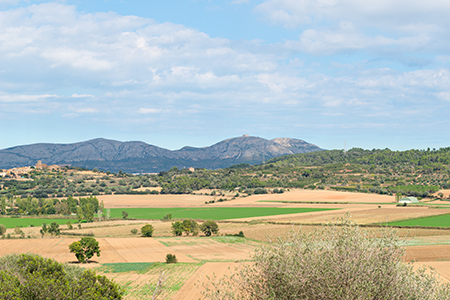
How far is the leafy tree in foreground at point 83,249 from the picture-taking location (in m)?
55.5

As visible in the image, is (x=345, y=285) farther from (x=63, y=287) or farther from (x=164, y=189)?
(x=164, y=189)

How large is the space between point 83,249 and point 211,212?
220 feet

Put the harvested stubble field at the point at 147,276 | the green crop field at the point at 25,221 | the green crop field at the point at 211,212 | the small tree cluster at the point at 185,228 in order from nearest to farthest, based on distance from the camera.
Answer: the harvested stubble field at the point at 147,276, the small tree cluster at the point at 185,228, the green crop field at the point at 25,221, the green crop field at the point at 211,212

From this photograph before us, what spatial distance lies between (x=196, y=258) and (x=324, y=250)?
43.1 meters

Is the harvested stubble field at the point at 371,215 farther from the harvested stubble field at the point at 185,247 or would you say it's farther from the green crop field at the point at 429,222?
the green crop field at the point at 429,222

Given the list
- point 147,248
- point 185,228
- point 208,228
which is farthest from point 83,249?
point 208,228

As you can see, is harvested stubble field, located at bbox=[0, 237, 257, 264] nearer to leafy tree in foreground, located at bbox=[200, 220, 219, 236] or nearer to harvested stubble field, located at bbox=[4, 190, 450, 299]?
harvested stubble field, located at bbox=[4, 190, 450, 299]

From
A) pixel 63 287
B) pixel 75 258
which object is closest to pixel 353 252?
pixel 63 287

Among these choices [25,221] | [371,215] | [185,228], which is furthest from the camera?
[25,221]

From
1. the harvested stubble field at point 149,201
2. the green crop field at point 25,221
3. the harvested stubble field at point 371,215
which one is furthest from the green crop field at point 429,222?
the green crop field at point 25,221

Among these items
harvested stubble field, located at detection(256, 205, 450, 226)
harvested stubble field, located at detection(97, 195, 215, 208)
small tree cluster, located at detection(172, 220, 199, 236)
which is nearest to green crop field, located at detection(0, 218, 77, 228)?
harvested stubble field, located at detection(97, 195, 215, 208)

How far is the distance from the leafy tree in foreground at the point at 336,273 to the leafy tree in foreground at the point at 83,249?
44.3 meters

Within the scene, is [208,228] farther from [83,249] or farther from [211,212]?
[211,212]

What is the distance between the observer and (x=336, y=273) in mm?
14719
